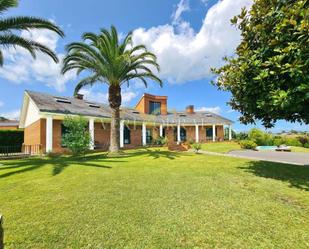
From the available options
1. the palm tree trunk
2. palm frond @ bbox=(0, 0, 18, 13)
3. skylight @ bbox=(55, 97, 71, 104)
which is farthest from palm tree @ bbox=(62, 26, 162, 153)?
skylight @ bbox=(55, 97, 71, 104)

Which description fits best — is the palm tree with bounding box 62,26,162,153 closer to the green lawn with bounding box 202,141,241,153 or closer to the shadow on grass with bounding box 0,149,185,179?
the shadow on grass with bounding box 0,149,185,179

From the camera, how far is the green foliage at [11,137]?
77.7 feet

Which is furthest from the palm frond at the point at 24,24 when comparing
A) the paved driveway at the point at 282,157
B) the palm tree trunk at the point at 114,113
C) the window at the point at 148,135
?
the window at the point at 148,135

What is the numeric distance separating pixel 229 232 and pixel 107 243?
2.29 m

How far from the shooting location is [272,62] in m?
6.47

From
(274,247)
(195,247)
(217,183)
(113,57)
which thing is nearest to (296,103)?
(217,183)

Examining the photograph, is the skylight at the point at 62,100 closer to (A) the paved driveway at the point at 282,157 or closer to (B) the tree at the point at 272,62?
(A) the paved driveway at the point at 282,157

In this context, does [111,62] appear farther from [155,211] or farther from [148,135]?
[148,135]

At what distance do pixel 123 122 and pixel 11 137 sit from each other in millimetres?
12994

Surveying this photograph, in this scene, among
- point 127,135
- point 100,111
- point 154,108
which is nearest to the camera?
point 100,111

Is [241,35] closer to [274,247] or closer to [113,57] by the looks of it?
[274,247]

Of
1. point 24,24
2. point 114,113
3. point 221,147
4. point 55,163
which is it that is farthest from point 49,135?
point 221,147

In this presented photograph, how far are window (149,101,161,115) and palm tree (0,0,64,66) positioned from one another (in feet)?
75.5

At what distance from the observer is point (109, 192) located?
21.8 ft
